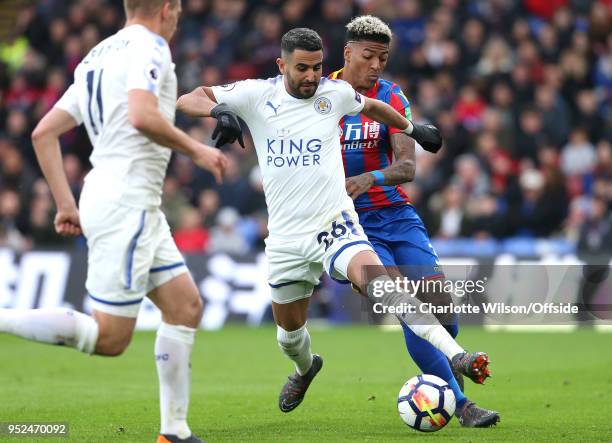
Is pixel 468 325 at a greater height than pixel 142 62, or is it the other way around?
pixel 142 62

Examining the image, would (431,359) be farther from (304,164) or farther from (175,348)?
(175,348)

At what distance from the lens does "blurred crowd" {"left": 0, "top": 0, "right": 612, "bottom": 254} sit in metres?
18.6

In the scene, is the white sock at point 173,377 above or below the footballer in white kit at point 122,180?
below

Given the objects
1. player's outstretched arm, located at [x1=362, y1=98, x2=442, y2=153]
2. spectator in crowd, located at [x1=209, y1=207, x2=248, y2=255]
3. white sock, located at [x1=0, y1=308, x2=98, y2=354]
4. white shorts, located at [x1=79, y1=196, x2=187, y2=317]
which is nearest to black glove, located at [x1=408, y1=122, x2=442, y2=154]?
player's outstretched arm, located at [x1=362, y1=98, x2=442, y2=153]

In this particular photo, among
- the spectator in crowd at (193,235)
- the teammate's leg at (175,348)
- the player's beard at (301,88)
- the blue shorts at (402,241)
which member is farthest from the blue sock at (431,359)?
the spectator in crowd at (193,235)

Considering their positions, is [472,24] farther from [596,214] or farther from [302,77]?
[302,77]

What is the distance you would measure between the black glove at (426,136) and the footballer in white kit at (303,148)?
0.27ft

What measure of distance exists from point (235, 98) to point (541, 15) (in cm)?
1485

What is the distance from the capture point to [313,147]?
788 cm

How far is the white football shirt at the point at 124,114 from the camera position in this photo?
6289mm

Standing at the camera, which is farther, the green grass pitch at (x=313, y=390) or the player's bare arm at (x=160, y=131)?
the green grass pitch at (x=313, y=390)

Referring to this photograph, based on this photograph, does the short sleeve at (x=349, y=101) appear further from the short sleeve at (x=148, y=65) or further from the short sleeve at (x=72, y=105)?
the short sleeve at (x=72, y=105)

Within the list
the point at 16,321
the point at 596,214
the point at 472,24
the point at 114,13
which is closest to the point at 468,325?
the point at 596,214

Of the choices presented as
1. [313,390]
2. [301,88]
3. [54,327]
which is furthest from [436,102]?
[54,327]
